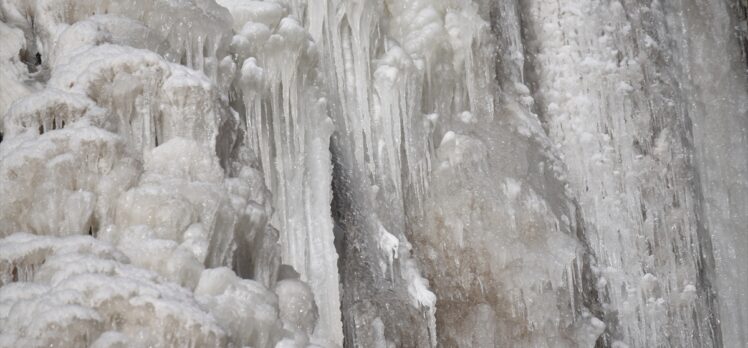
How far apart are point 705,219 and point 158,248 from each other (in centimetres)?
593

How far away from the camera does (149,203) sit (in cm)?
475

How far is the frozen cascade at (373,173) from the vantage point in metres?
4.66

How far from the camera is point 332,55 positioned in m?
7.13

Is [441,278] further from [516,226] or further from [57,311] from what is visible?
[57,311]

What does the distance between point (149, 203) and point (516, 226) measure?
3.47 m

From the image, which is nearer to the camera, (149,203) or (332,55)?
(149,203)

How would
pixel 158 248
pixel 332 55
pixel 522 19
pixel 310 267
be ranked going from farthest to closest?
pixel 522 19 → pixel 332 55 → pixel 310 267 → pixel 158 248

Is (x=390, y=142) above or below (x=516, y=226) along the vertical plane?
above

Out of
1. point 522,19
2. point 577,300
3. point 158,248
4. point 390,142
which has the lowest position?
point 577,300

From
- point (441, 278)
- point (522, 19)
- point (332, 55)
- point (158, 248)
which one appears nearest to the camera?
point (158, 248)

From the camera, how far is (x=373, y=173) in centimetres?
724

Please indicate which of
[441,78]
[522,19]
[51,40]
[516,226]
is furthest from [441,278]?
[51,40]

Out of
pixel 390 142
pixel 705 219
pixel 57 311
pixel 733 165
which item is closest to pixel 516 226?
pixel 390 142

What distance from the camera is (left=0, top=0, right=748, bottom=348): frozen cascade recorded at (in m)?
4.66
